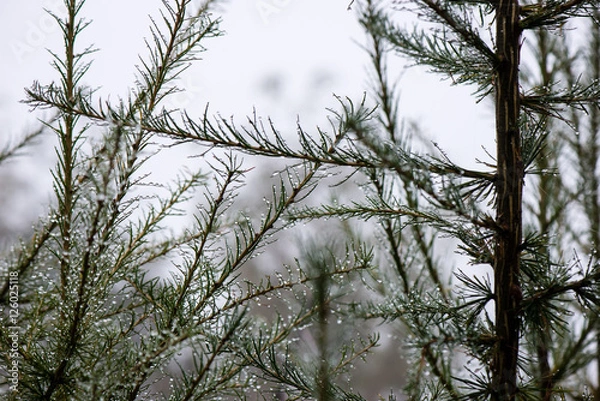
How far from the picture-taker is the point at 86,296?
2.13ft

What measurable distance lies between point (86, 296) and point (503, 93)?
0.66 meters

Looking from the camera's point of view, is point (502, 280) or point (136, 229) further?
point (136, 229)

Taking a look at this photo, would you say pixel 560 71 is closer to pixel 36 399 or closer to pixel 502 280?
pixel 502 280

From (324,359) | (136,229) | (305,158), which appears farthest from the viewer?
(136,229)

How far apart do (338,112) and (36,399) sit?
0.57 metres

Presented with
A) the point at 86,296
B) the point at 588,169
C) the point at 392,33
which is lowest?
the point at 86,296

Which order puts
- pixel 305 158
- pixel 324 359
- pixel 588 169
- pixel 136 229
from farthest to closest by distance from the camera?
1. pixel 588 169
2. pixel 136 229
3. pixel 305 158
4. pixel 324 359

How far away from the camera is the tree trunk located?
2.39 ft

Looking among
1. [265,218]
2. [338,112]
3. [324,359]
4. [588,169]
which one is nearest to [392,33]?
[338,112]

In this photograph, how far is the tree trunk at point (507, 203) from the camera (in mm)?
729

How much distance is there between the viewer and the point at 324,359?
0.50m

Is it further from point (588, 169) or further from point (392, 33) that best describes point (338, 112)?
point (588, 169)

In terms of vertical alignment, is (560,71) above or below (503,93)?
above

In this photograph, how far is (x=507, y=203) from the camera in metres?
0.76
